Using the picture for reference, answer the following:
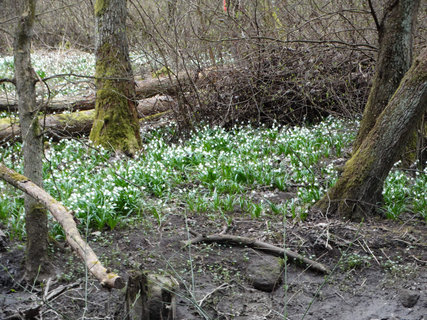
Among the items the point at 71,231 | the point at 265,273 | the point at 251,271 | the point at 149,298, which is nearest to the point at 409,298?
the point at 265,273

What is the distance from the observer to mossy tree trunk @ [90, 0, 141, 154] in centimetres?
793

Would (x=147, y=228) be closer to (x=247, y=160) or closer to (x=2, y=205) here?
(x=2, y=205)

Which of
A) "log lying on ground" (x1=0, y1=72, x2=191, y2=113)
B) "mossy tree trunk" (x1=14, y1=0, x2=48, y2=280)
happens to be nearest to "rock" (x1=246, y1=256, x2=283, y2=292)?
"mossy tree trunk" (x1=14, y1=0, x2=48, y2=280)

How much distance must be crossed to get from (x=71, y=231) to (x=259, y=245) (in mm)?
2461

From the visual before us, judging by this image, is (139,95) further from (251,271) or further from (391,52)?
(251,271)

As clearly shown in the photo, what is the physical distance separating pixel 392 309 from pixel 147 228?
9.11ft

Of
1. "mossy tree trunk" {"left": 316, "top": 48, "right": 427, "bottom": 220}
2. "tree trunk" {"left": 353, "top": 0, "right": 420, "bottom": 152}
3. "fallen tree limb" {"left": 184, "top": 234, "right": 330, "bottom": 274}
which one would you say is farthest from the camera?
"tree trunk" {"left": 353, "top": 0, "right": 420, "bottom": 152}

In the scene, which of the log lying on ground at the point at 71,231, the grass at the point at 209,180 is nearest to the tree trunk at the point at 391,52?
the grass at the point at 209,180

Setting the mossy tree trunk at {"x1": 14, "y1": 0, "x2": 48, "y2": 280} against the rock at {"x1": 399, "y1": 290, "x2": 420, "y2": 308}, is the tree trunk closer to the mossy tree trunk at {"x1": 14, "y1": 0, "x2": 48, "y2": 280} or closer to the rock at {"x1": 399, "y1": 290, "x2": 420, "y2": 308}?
the rock at {"x1": 399, "y1": 290, "x2": 420, "y2": 308}

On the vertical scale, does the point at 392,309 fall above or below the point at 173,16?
below

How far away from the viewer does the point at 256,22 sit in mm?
8797

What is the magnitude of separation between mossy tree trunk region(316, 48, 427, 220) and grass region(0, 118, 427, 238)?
1.24 ft

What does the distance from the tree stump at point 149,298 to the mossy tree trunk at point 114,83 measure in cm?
491

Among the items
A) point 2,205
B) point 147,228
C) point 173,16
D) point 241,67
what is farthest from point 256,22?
point 2,205
